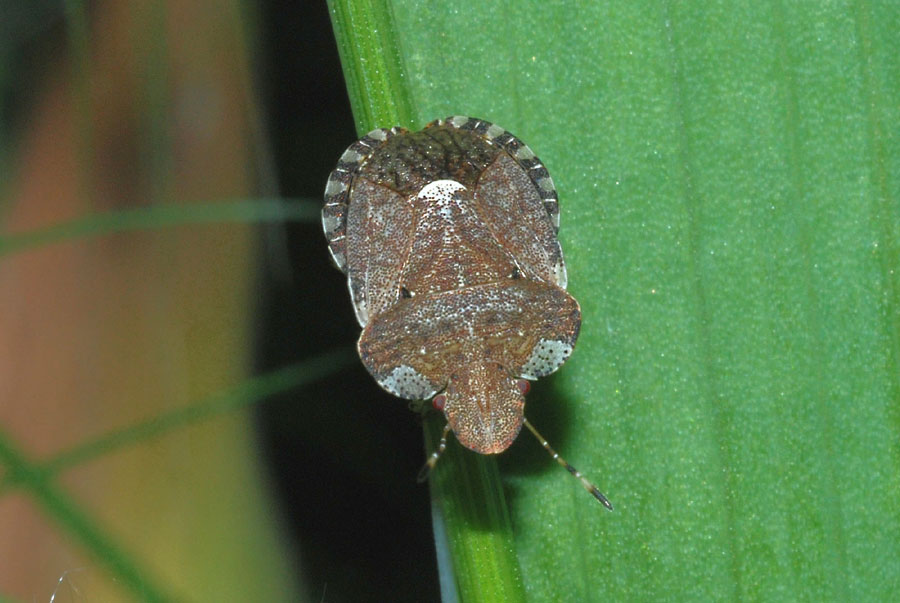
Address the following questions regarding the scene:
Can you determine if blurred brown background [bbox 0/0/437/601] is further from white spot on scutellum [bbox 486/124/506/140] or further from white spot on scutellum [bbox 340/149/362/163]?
white spot on scutellum [bbox 486/124/506/140]

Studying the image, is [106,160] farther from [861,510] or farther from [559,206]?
[861,510]

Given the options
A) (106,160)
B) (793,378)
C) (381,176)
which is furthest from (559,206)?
(106,160)

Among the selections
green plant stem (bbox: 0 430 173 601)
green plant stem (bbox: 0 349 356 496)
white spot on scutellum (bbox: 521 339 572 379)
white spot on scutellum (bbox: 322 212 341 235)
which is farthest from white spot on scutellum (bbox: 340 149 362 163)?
→ green plant stem (bbox: 0 430 173 601)

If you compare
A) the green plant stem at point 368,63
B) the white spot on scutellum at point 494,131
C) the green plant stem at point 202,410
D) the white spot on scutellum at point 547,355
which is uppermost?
the green plant stem at point 368,63

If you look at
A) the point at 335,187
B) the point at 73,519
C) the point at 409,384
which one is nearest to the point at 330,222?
the point at 335,187

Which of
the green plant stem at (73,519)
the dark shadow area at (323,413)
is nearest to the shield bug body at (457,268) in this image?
the dark shadow area at (323,413)

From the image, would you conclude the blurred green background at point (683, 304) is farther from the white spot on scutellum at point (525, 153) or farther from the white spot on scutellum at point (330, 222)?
the white spot on scutellum at point (330, 222)
